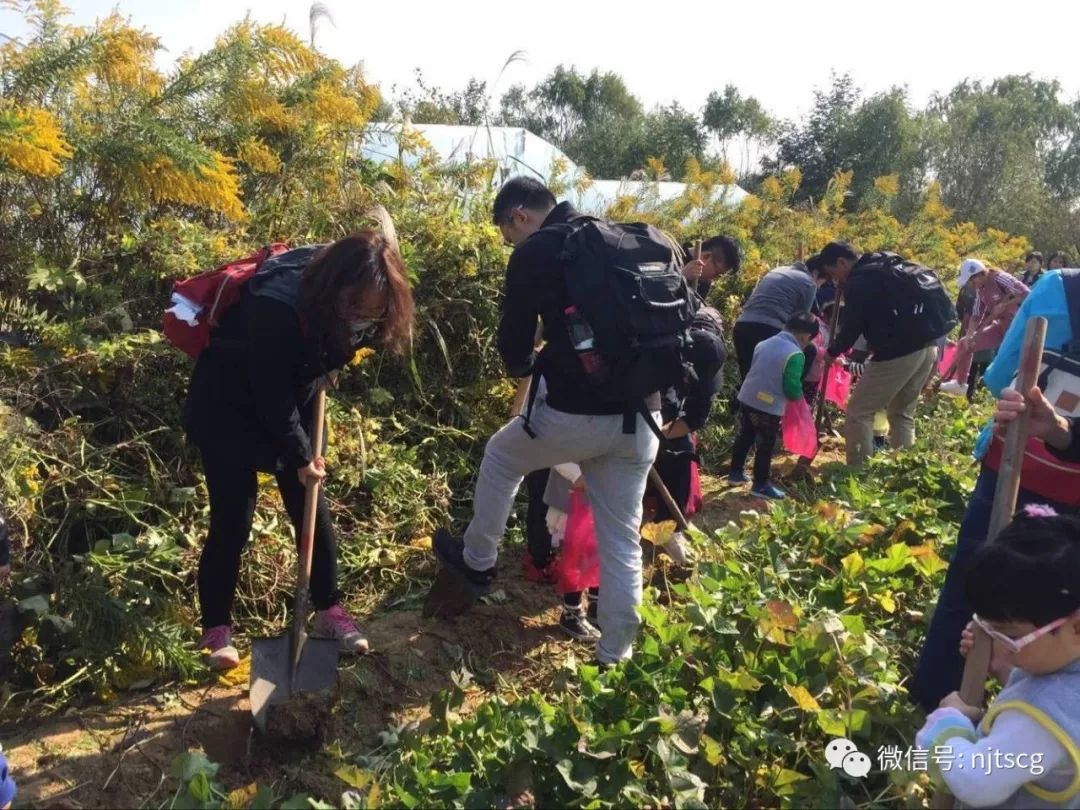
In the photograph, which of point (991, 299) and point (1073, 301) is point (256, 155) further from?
point (991, 299)

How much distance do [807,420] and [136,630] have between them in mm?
4508

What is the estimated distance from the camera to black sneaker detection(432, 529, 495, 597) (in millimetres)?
3584

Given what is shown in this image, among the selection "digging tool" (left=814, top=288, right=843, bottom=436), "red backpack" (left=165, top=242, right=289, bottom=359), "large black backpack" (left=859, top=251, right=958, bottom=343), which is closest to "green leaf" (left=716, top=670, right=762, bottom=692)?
"red backpack" (left=165, top=242, right=289, bottom=359)

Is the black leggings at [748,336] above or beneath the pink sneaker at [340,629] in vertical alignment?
above

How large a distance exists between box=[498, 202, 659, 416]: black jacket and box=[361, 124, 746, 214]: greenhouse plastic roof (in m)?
3.16

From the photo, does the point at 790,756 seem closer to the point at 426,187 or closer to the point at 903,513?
the point at 903,513

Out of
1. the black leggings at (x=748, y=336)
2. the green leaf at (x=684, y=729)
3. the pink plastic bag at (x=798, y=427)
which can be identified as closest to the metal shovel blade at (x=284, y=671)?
the green leaf at (x=684, y=729)

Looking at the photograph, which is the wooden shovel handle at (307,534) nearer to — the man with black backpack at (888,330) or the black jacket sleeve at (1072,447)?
the black jacket sleeve at (1072,447)

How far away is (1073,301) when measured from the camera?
98.4 inches

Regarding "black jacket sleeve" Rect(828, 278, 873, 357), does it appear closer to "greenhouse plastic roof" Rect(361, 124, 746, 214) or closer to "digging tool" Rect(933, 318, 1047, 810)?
"greenhouse plastic roof" Rect(361, 124, 746, 214)

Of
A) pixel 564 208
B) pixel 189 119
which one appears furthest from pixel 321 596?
pixel 189 119

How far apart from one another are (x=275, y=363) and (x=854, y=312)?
176 inches

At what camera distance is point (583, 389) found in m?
3.03

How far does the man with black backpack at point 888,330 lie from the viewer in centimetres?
591
